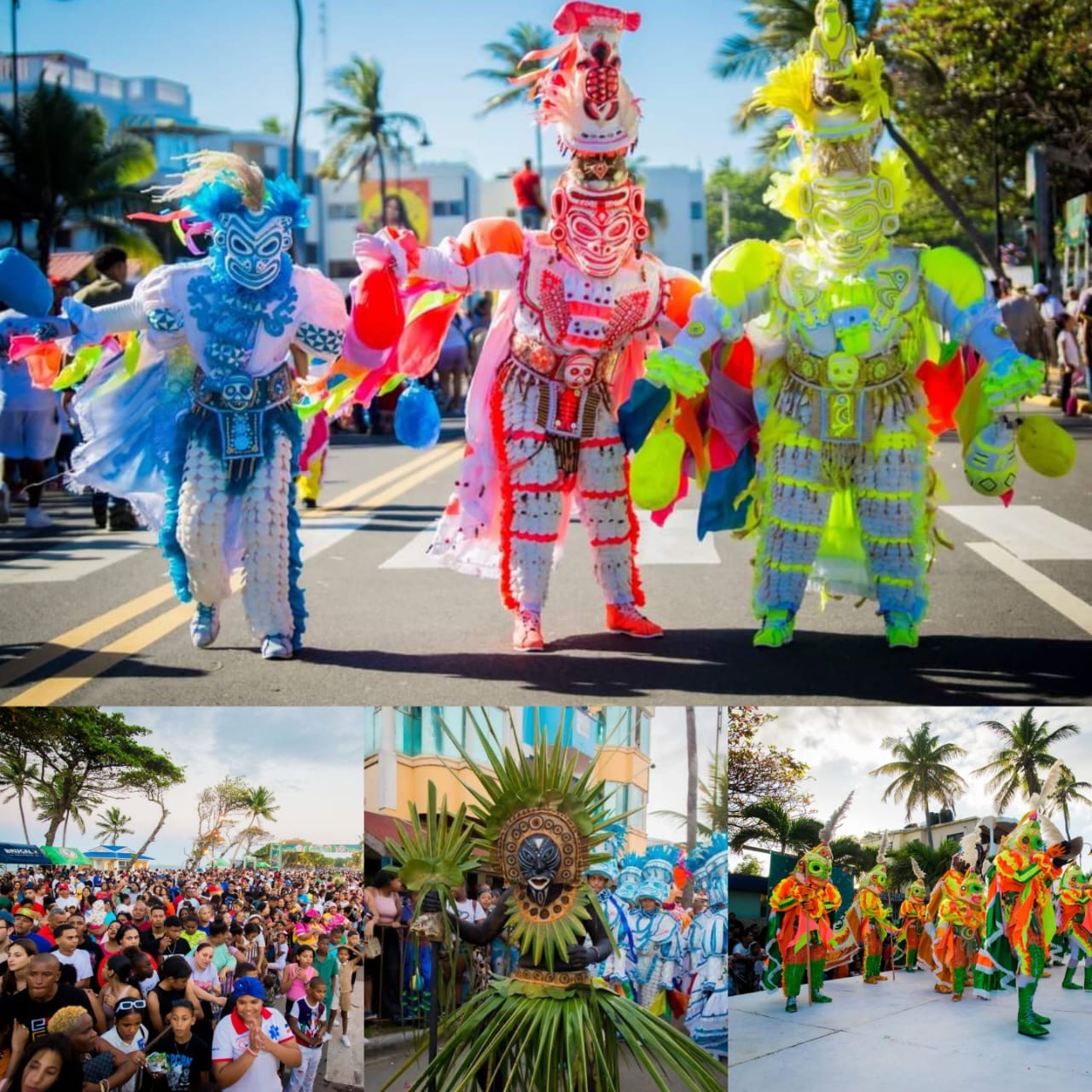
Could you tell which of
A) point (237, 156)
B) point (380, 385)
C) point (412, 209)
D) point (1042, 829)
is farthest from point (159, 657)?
point (412, 209)

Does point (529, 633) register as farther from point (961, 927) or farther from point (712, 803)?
point (961, 927)

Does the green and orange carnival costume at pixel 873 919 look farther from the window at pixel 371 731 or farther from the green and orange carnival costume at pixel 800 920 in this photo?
the window at pixel 371 731

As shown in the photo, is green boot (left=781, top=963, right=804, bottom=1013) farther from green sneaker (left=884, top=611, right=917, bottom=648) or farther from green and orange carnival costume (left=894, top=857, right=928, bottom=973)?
green sneaker (left=884, top=611, right=917, bottom=648)

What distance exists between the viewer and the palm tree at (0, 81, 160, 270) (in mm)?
16922

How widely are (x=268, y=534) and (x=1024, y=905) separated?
9.29ft

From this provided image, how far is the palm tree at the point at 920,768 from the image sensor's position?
15.5ft

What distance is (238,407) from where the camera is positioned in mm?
5891

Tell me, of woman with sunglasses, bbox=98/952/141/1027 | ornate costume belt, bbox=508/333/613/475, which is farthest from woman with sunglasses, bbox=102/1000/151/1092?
ornate costume belt, bbox=508/333/613/475

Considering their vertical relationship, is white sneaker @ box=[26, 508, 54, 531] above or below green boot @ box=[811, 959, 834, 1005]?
above

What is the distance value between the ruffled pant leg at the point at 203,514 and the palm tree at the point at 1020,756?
2.74 meters

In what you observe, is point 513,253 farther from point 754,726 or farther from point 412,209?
point 412,209

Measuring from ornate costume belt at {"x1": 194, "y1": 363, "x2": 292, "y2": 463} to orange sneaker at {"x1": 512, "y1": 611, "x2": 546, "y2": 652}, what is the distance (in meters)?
1.10

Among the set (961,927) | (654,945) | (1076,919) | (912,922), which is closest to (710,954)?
(654,945)

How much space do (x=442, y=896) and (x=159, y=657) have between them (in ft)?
8.11
